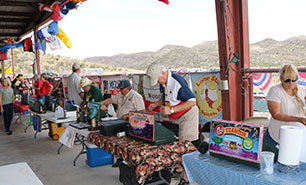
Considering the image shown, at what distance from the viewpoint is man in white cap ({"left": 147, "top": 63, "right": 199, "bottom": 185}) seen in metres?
2.64

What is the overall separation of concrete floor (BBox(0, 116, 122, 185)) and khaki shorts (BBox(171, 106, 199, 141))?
3.97 feet

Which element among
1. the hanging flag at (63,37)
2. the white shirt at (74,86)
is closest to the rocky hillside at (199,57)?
the white shirt at (74,86)

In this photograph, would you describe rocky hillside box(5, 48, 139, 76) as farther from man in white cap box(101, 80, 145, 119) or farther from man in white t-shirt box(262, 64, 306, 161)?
man in white t-shirt box(262, 64, 306, 161)

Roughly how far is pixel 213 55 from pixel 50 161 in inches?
631

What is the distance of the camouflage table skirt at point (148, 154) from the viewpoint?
2184 millimetres

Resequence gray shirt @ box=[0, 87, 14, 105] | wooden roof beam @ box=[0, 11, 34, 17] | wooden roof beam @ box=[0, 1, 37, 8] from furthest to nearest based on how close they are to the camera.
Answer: wooden roof beam @ box=[0, 11, 34, 17], wooden roof beam @ box=[0, 1, 37, 8], gray shirt @ box=[0, 87, 14, 105]

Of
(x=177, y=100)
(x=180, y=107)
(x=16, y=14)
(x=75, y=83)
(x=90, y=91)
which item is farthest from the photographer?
(x=16, y=14)

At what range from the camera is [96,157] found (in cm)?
396

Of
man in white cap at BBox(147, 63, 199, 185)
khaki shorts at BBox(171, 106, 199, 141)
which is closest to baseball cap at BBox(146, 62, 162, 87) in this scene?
man in white cap at BBox(147, 63, 199, 185)

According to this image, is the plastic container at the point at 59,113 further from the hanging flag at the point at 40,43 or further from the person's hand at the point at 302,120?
the hanging flag at the point at 40,43

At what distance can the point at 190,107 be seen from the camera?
9.16 ft

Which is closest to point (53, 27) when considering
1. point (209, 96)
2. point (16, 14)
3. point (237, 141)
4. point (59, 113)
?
point (59, 113)

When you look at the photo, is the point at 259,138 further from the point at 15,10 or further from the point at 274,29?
the point at 15,10

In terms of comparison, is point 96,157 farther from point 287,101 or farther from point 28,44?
point 28,44
